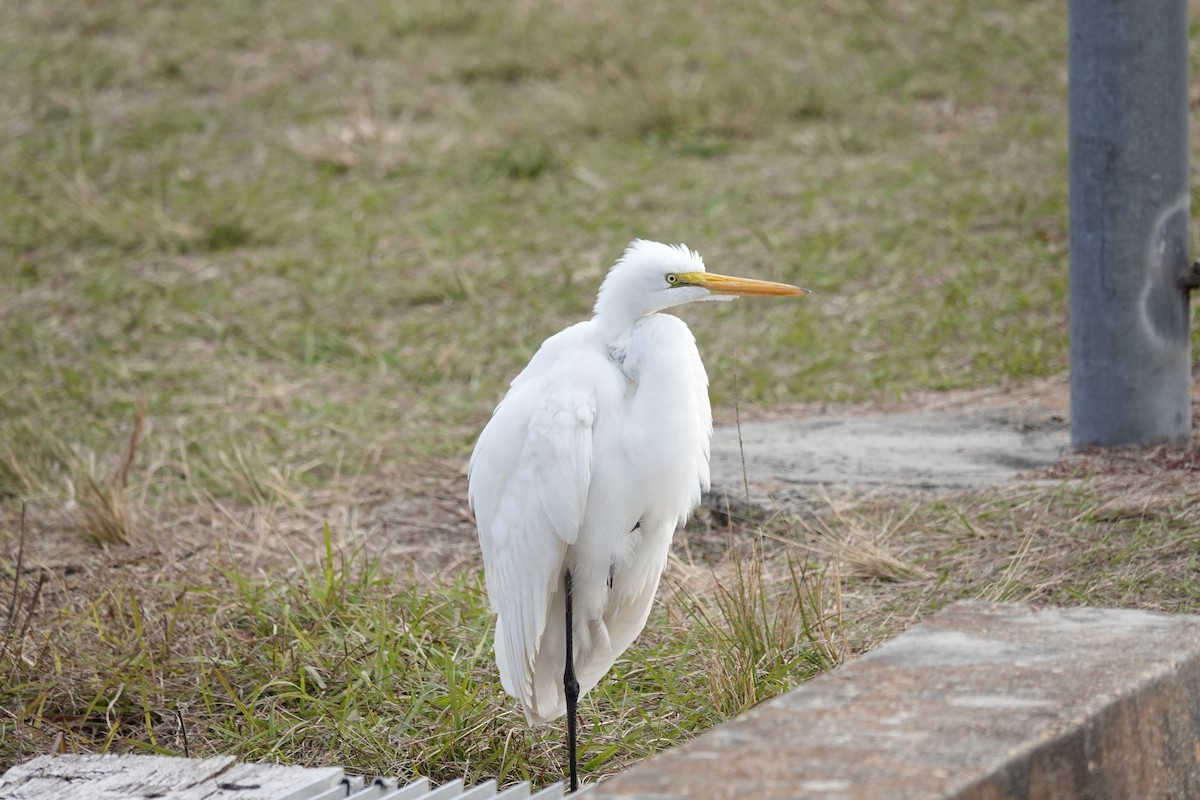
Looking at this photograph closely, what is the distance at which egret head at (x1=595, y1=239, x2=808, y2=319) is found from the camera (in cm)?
266

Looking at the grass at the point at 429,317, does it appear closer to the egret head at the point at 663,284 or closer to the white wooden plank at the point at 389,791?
the white wooden plank at the point at 389,791

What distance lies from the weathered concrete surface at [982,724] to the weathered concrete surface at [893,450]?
178 cm

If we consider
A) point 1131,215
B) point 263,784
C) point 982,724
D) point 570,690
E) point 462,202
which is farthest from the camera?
point 462,202

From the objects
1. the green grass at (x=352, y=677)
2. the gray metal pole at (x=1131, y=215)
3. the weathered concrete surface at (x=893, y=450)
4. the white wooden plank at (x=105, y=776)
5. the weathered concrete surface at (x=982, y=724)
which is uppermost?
the gray metal pole at (x=1131, y=215)

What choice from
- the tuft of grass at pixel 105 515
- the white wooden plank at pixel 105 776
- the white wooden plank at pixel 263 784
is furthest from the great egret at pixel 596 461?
the tuft of grass at pixel 105 515

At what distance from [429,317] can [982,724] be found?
15.5 feet

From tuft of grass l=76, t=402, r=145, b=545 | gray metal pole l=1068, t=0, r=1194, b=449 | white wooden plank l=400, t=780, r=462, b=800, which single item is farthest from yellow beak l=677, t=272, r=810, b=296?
tuft of grass l=76, t=402, r=145, b=545

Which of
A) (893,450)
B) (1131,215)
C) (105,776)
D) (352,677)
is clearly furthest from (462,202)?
(105,776)

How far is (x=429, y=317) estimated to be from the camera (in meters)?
6.27

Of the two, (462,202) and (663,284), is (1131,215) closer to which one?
(663,284)

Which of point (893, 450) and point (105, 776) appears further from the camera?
point (893, 450)

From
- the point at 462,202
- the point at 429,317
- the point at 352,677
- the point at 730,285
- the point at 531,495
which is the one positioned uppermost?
the point at 730,285

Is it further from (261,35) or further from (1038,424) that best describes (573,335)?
(261,35)

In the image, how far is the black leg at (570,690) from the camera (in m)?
2.67
